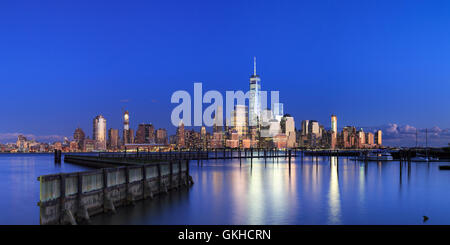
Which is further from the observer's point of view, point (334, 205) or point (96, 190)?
point (334, 205)

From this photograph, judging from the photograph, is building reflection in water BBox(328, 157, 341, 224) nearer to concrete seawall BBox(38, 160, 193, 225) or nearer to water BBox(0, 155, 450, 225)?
water BBox(0, 155, 450, 225)

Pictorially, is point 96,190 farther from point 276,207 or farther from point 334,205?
point 334,205

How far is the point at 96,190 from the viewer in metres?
21.6

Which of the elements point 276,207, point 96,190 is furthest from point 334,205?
point 96,190

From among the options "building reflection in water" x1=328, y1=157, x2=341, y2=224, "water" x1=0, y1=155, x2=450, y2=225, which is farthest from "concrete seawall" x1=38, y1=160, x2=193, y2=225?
"building reflection in water" x1=328, y1=157, x2=341, y2=224

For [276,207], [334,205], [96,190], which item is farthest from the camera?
[334,205]

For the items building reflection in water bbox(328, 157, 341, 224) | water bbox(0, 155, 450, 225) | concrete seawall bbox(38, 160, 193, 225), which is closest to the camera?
concrete seawall bbox(38, 160, 193, 225)

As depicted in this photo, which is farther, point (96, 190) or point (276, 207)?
point (276, 207)

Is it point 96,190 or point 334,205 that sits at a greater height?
point 96,190

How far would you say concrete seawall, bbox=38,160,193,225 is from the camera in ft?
56.7

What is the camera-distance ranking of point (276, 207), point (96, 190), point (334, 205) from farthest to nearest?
point (334, 205) → point (276, 207) → point (96, 190)

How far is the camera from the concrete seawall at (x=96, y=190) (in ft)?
Result: 56.7
